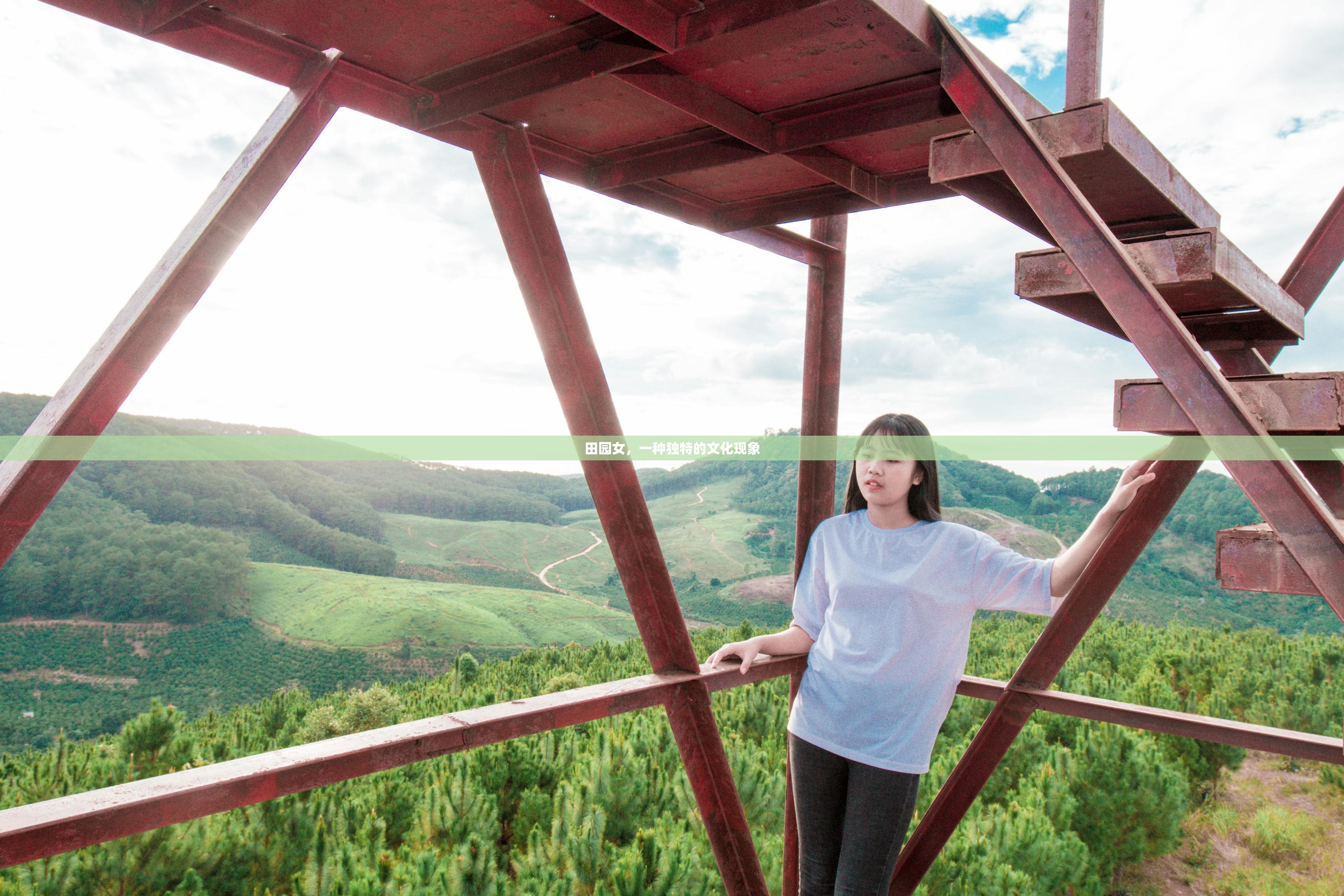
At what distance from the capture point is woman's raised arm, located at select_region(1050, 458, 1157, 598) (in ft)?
5.57

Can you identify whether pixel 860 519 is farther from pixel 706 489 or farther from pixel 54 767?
pixel 706 489

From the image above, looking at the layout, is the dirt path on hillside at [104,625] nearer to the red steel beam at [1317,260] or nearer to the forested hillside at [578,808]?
the forested hillside at [578,808]

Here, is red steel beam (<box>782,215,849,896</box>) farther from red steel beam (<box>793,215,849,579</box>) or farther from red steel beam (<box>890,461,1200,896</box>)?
red steel beam (<box>890,461,1200,896</box>)

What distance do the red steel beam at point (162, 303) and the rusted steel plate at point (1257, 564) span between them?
2105 mm

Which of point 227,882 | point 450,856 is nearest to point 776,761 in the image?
point 450,856

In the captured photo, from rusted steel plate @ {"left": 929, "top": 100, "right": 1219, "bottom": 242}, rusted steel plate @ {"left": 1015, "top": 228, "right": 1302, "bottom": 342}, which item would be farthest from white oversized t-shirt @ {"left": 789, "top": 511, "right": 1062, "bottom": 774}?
rusted steel plate @ {"left": 929, "top": 100, "right": 1219, "bottom": 242}

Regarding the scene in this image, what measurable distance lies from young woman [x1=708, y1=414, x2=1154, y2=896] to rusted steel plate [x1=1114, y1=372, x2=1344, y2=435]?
17 cm

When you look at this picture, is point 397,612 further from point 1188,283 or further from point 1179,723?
point 1188,283

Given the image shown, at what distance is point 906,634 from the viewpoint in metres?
1.83

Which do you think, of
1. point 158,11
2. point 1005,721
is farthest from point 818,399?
point 158,11

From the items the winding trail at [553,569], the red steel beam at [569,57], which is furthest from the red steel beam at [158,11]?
the winding trail at [553,569]

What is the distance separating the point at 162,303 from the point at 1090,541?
78.9 inches

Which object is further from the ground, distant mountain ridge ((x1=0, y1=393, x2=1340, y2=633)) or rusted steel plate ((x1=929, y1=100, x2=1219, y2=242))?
rusted steel plate ((x1=929, y1=100, x2=1219, y2=242))

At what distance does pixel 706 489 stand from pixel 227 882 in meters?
16.4
